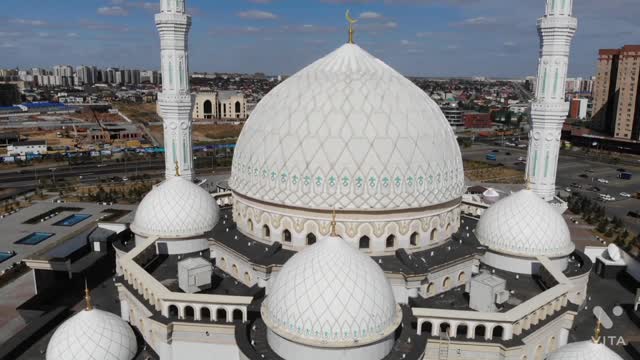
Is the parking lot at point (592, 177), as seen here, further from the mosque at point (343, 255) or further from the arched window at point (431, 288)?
the arched window at point (431, 288)

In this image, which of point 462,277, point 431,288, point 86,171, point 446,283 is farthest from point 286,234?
point 86,171

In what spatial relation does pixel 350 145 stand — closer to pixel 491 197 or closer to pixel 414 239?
pixel 414 239

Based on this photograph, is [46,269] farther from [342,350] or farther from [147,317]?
[342,350]

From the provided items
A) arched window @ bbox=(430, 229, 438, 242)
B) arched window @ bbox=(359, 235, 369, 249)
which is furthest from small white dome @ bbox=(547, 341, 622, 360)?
arched window @ bbox=(359, 235, 369, 249)

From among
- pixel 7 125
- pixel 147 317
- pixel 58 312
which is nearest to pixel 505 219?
pixel 147 317

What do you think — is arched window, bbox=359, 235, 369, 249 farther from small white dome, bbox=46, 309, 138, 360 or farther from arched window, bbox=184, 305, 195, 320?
small white dome, bbox=46, 309, 138, 360

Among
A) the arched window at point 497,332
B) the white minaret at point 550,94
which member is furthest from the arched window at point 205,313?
the white minaret at point 550,94

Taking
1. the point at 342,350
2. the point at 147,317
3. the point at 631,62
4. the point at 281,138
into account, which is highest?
the point at 631,62
